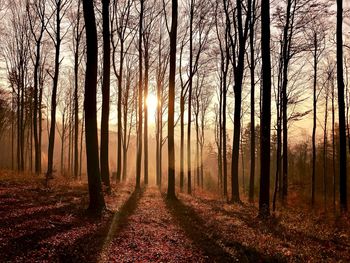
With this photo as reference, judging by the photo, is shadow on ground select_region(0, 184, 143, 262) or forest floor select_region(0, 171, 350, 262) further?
forest floor select_region(0, 171, 350, 262)

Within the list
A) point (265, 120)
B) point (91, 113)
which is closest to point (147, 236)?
point (91, 113)

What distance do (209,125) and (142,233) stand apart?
1224 inches

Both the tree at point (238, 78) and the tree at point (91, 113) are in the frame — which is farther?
the tree at point (238, 78)

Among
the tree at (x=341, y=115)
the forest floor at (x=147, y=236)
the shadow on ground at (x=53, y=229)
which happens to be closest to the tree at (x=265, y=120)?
the forest floor at (x=147, y=236)

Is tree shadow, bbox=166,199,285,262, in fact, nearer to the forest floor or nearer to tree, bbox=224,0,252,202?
the forest floor

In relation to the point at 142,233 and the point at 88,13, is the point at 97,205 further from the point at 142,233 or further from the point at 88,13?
the point at 88,13

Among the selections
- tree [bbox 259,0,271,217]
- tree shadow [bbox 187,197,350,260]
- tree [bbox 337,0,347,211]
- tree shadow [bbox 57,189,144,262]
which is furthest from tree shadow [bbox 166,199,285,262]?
tree [bbox 337,0,347,211]

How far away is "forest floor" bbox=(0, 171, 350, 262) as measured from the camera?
567 cm

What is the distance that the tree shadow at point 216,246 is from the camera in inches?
234

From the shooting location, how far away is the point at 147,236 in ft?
23.5

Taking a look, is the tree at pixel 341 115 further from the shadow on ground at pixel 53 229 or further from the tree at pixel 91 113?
the tree at pixel 91 113

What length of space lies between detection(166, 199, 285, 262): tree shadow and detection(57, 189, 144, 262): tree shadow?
186 centimetres

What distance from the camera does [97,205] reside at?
9.09 metres

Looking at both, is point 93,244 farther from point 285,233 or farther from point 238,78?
point 238,78
